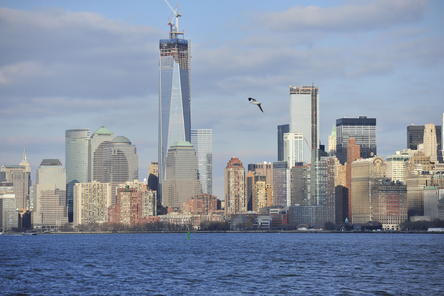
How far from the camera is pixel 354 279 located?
328ft

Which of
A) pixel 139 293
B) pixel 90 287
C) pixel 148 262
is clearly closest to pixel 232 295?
pixel 139 293

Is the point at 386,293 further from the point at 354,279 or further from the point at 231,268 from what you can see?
the point at 231,268

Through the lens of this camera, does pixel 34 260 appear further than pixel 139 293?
Yes

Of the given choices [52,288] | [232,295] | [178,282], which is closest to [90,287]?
[52,288]

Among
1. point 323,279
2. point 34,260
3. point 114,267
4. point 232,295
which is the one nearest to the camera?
point 232,295

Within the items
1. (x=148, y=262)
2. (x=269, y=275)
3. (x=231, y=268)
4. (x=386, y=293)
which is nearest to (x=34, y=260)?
(x=148, y=262)

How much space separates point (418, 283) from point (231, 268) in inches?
1236

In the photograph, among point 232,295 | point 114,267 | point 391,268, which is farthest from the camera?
point 114,267

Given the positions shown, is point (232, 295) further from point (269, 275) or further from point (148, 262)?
point (148, 262)

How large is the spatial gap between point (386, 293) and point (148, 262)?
5811 cm

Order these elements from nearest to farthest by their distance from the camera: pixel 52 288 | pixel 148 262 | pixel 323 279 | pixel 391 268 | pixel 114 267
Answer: pixel 52 288, pixel 323 279, pixel 391 268, pixel 114 267, pixel 148 262

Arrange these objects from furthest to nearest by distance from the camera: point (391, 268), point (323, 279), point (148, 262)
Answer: point (148, 262) < point (391, 268) < point (323, 279)

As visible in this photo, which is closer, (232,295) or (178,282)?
(232,295)

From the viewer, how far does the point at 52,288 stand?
9444 centimetres
